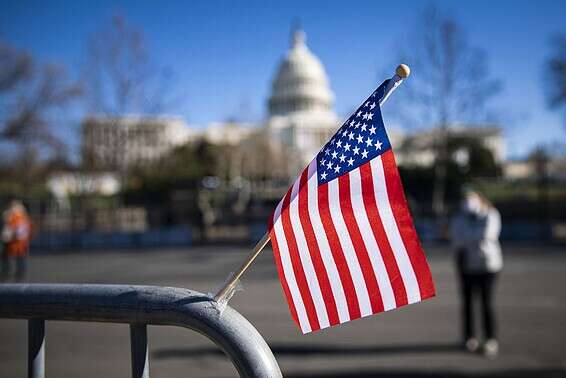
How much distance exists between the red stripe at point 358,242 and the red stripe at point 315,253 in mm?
119

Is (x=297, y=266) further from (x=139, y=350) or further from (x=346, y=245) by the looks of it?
(x=139, y=350)

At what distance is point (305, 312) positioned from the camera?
1798 mm

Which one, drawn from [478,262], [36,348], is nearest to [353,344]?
[478,262]

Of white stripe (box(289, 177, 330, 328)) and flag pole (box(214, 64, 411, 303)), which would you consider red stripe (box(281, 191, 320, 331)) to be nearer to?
white stripe (box(289, 177, 330, 328))

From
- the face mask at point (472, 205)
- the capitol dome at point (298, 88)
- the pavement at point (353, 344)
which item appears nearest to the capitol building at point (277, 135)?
the capitol dome at point (298, 88)

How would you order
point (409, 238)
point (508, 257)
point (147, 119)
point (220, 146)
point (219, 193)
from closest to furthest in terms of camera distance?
point (409, 238), point (508, 257), point (147, 119), point (219, 193), point (220, 146)

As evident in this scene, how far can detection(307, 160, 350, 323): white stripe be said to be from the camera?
5.82 ft

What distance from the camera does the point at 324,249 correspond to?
184 cm

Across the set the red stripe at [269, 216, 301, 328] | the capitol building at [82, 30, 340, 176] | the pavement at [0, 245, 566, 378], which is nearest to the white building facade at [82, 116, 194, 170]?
the pavement at [0, 245, 566, 378]

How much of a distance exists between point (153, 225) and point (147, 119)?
525cm

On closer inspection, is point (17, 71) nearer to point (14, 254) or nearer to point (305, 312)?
point (14, 254)

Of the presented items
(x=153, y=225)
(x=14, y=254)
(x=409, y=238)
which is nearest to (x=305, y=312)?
(x=409, y=238)

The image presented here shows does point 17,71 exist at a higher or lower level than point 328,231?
higher

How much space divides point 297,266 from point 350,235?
0.70 feet
